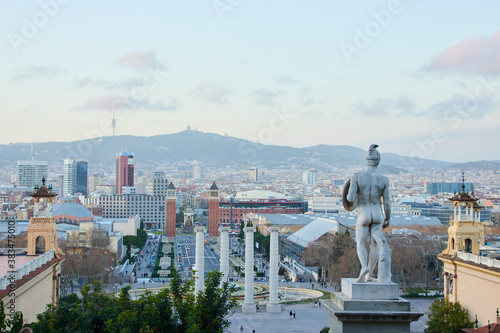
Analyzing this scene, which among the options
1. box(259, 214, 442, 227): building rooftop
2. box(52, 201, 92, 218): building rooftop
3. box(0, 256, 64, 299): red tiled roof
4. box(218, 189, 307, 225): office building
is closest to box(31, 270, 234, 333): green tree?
box(0, 256, 64, 299): red tiled roof

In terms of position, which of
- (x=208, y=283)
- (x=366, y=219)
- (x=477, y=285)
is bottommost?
(x=477, y=285)

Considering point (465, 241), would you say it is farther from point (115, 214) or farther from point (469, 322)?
point (115, 214)

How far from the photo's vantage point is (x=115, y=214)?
4956 inches

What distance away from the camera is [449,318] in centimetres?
2486

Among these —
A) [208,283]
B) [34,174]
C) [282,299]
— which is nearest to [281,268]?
[282,299]

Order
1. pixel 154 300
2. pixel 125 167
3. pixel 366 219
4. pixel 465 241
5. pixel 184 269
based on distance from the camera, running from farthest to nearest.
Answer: pixel 125 167 < pixel 184 269 < pixel 465 241 < pixel 154 300 < pixel 366 219

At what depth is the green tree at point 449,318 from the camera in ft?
80.2

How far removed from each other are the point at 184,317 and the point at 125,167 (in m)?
159

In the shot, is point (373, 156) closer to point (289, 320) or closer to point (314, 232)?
point (289, 320)


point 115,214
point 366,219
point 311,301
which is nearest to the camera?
point 366,219

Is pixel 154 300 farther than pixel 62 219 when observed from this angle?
No

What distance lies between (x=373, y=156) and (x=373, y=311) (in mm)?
2047

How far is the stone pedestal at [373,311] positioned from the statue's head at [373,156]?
1.60m

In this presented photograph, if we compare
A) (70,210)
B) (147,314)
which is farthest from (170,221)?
(147,314)
